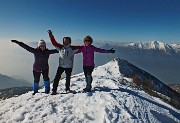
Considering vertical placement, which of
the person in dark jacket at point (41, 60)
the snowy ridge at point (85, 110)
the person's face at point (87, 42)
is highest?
the person's face at point (87, 42)

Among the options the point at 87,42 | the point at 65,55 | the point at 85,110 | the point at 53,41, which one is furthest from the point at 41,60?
the point at 85,110

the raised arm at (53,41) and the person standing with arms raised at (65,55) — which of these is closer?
the person standing with arms raised at (65,55)

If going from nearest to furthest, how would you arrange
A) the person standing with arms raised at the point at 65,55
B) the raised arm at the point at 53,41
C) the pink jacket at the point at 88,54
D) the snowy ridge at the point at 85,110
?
1. the snowy ridge at the point at 85,110
2. the person standing with arms raised at the point at 65,55
3. the raised arm at the point at 53,41
4. the pink jacket at the point at 88,54

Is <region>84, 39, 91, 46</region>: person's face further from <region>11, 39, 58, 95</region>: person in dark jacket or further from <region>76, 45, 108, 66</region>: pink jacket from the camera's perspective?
<region>11, 39, 58, 95</region>: person in dark jacket

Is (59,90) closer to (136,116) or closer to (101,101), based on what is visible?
(101,101)

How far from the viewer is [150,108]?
1274 centimetres

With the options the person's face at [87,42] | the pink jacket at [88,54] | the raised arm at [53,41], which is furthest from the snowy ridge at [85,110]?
the raised arm at [53,41]

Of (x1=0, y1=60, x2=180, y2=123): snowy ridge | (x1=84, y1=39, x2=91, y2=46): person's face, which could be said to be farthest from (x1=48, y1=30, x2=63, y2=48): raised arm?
(x1=0, y1=60, x2=180, y2=123): snowy ridge

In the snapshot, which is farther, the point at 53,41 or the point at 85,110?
the point at 53,41

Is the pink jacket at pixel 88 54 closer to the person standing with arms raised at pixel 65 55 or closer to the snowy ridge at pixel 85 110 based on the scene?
the person standing with arms raised at pixel 65 55

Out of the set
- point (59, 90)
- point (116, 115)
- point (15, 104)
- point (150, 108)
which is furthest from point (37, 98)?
point (150, 108)

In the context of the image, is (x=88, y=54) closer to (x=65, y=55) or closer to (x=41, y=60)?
(x=65, y=55)

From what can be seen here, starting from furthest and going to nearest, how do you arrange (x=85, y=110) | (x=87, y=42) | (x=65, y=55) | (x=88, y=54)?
(x=88, y=54), (x=87, y=42), (x=65, y=55), (x=85, y=110)

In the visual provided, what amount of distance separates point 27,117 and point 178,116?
7.59 m
